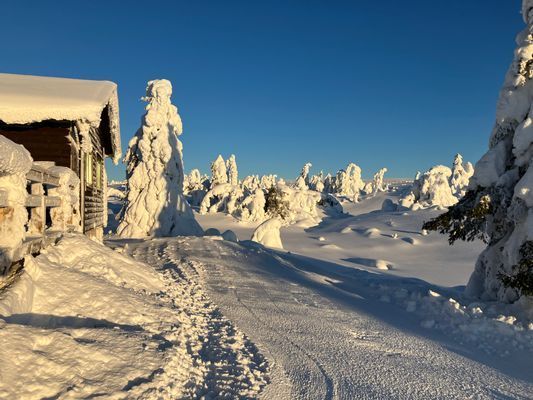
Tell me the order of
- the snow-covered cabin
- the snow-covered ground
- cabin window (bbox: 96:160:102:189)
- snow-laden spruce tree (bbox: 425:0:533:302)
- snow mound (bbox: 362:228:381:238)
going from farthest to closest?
snow mound (bbox: 362:228:381:238), cabin window (bbox: 96:160:102:189), the snow-covered cabin, snow-laden spruce tree (bbox: 425:0:533:302), the snow-covered ground

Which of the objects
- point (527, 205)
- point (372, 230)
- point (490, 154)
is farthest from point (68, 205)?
point (372, 230)

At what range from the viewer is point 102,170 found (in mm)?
17906

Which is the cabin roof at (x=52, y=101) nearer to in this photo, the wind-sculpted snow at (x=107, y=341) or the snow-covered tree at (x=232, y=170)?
the wind-sculpted snow at (x=107, y=341)

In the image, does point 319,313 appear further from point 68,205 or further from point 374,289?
point 68,205

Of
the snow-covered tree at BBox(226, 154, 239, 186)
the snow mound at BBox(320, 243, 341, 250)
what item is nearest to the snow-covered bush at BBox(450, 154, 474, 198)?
the snow-covered tree at BBox(226, 154, 239, 186)

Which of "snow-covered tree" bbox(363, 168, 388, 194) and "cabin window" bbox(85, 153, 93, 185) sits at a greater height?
"snow-covered tree" bbox(363, 168, 388, 194)

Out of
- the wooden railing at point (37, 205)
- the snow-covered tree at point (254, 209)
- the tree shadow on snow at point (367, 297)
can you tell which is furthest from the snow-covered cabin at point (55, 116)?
the snow-covered tree at point (254, 209)

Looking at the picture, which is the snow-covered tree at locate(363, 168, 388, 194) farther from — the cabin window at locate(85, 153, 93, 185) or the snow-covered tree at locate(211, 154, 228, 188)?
the cabin window at locate(85, 153, 93, 185)

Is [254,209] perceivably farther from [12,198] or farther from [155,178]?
[12,198]

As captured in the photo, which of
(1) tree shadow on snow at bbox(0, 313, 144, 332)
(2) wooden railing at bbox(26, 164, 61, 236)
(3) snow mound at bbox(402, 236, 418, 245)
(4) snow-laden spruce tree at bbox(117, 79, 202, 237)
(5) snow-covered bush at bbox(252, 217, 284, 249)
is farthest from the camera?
(3) snow mound at bbox(402, 236, 418, 245)

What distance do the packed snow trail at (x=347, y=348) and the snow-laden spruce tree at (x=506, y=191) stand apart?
287 centimetres

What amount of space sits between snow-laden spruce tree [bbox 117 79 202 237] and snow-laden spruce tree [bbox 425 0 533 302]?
52.9 ft

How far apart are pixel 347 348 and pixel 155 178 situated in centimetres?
1953

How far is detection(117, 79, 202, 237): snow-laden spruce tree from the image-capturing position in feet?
73.6
